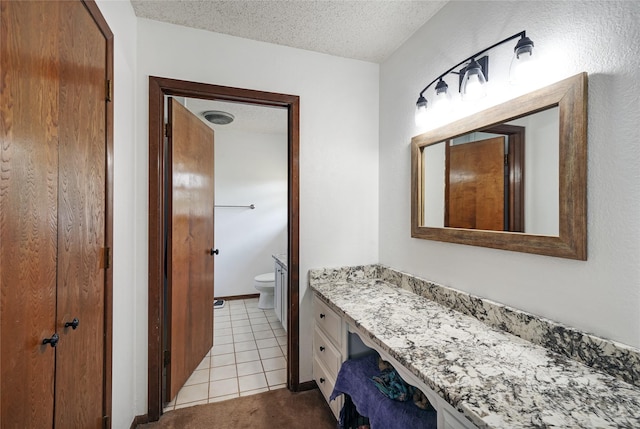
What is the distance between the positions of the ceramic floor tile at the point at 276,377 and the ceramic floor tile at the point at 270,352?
250 mm

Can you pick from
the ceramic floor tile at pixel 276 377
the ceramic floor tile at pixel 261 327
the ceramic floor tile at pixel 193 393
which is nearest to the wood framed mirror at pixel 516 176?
the ceramic floor tile at pixel 276 377

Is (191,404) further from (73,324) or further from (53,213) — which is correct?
(53,213)

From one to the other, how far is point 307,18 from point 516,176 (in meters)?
1.40

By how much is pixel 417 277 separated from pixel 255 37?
1828 mm

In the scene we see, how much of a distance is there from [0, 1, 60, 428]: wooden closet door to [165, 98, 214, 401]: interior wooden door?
1017 mm

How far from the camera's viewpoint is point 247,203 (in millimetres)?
4113

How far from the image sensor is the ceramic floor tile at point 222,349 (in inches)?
99.7

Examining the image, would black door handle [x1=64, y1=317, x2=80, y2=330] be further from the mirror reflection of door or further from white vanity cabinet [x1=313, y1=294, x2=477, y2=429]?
the mirror reflection of door

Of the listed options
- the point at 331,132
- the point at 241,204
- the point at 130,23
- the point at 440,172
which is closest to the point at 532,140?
the point at 440,172

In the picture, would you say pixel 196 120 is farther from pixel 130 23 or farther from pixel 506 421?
pixel 506 421

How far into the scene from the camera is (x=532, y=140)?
116 cm

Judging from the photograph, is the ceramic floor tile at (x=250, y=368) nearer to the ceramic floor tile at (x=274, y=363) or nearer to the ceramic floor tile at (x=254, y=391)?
the ceramic floor tile at (x=274, y=363)

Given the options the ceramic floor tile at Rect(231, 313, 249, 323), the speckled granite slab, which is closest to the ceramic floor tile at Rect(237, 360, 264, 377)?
the ceramic floor tile at Rect(231, 313, 249, 323)

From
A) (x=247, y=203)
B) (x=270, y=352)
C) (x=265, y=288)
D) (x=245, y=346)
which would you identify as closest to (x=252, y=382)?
(x=270, y=352)
